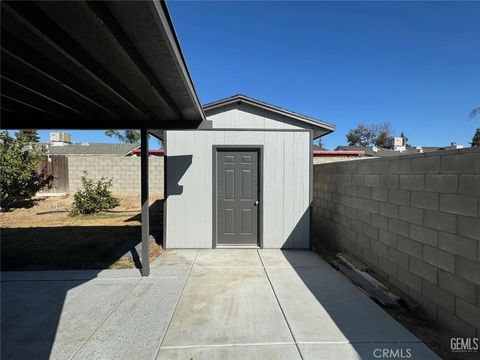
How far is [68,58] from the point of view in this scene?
2721mm

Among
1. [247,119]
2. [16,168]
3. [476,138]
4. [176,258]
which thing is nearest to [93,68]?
[176,258]

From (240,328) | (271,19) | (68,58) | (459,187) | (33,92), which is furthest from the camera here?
(271,19)

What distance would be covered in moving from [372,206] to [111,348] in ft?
13.2

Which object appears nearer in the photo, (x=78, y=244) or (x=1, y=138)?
(x=78, y=244)

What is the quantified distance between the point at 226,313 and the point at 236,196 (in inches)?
137

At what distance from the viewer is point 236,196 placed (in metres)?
6.72

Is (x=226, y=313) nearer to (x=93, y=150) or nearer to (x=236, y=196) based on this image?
(x=236, y=196)

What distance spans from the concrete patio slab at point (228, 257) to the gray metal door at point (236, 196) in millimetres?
368

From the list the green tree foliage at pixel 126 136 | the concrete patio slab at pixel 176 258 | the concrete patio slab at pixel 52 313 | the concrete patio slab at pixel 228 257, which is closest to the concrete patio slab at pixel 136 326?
the concrete patio slab at pixel 52 313

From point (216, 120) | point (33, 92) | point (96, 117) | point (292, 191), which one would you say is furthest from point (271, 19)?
point (33, 92)

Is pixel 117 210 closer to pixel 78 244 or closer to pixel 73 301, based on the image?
pixel 78 244

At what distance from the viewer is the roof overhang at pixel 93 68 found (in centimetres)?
207

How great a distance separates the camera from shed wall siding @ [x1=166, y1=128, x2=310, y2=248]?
662cm

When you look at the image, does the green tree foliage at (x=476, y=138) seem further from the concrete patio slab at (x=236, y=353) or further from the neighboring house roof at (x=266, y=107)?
the concrete patio slab at (x=236, y=353)
